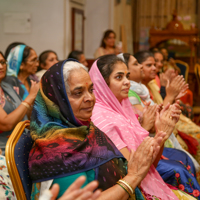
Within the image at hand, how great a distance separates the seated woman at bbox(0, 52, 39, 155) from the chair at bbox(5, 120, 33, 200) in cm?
79

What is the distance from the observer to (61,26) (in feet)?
16.0

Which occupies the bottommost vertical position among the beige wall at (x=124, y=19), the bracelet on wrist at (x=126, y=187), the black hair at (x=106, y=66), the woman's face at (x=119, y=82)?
the bracelet on wrist at (x=126, y=187)

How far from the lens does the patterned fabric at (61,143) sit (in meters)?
1.08

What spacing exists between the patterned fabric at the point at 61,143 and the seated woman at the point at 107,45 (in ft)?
14.8

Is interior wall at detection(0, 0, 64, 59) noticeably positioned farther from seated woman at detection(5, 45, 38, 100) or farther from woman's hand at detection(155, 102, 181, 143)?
woman's hand at detection(155, 102, 181, 143)

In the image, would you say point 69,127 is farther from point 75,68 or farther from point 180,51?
point 180,51

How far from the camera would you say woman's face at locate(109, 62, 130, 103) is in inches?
71.9

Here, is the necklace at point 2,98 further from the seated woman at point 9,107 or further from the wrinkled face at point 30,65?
the wrinkled face at point 30,65

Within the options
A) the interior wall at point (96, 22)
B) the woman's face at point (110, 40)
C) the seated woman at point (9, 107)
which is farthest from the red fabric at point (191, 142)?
the interior wall at point (96, 22)

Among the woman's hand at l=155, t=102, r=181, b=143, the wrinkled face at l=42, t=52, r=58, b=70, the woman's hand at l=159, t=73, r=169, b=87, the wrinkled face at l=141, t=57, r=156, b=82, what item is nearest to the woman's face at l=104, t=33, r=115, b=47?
the wrinkled face at l=42, t=52, r=58, b=70

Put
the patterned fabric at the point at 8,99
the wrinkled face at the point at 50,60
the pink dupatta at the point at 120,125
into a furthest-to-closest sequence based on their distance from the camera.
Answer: the wrinkled face at the point at 50,60 < the patterned fabric at the point at 8,99 < the pink dupatta at the point at 120,125

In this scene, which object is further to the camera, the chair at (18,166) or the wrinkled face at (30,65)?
the wrinkled face at (30,65)

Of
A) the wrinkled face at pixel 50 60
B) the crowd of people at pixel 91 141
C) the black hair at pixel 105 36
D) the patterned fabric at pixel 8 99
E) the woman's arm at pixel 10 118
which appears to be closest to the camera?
the crowd of people at pixel 91 141

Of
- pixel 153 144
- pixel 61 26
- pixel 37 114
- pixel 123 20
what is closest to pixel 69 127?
pixel 37 114
